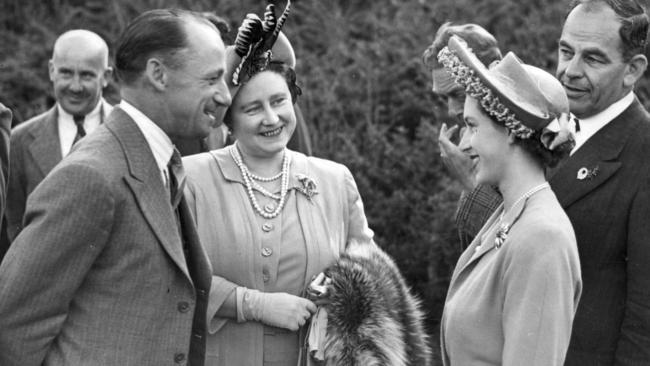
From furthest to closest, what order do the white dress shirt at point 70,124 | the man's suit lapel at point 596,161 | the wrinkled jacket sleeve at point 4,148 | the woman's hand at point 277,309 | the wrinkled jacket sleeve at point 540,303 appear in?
the white dress shirt at point 70,124 < the wrinkled jacket sleeve at point 4,148 < the woman's hand at point 277,309 < the man's suit lapel at point 596,161 < the wrinkled jacket sleeve at point 540,303

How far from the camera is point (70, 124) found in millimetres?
7109

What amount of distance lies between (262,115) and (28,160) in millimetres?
3059

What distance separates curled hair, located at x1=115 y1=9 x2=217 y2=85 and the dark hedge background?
403 cm

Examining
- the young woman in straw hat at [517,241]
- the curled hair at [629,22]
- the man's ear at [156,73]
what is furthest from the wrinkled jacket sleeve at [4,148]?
the curled hair at [629,22]

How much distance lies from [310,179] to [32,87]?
6.46 meters

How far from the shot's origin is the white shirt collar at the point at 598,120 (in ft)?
12.9

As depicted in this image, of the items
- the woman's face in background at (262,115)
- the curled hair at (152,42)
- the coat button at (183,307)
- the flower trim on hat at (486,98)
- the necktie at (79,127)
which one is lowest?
the necktie at (79,127)

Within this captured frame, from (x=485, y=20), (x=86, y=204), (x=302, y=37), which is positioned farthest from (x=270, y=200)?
(x=302, y=37)

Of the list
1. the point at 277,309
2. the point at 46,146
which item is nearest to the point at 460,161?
the point at 277,309

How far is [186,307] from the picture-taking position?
11.3 feet

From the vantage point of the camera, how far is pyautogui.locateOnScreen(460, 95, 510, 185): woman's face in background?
11.0 feet

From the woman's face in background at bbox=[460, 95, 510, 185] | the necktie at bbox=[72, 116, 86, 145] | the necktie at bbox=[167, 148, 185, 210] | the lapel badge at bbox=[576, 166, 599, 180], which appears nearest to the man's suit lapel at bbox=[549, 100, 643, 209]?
the lapel badge at bbox=[576, 166, 599, 180]

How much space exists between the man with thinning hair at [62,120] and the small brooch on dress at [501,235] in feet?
13.5

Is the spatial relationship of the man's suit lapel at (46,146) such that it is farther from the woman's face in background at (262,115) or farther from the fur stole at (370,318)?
the fur stole at (370,318)
